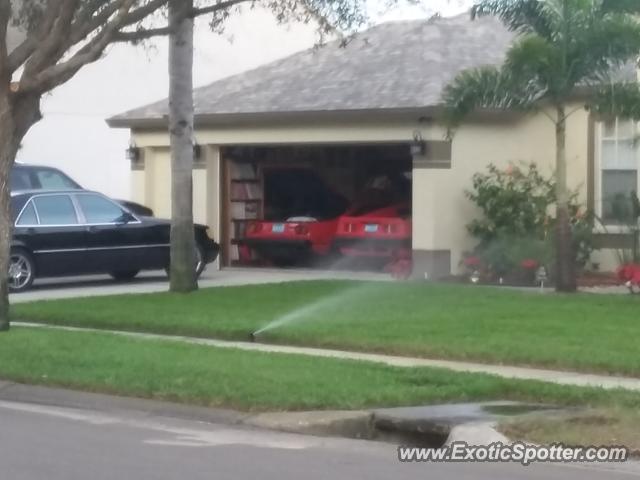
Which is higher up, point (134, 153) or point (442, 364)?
point (134, 153)

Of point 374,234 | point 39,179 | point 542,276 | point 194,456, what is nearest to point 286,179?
point 374,234

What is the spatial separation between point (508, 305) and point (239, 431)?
25.0ft

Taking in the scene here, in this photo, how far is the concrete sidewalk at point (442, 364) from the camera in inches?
512

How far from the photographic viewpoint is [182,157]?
825 inches

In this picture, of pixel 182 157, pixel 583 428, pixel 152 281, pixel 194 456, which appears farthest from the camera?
pixel 152 281

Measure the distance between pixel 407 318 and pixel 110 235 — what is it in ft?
24.8

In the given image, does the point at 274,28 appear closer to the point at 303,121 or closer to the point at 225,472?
the point at 303,121

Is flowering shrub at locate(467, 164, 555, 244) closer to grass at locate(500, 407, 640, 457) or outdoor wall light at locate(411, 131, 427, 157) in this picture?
outdoor wall light at locate(411, 131, 427, 157)

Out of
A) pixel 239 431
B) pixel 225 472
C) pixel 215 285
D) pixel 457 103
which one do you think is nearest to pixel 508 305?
pixel 457 103

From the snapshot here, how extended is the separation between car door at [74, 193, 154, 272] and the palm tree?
6110 mm

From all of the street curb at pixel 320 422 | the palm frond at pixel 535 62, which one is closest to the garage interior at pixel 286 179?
the palm frond at pixel 535 62

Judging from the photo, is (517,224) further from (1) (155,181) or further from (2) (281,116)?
(1) (155,181)

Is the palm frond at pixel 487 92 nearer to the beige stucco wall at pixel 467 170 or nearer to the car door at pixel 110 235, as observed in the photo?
the beige stucco wall at pixel 467 170

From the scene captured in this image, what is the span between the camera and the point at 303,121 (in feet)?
83.3
